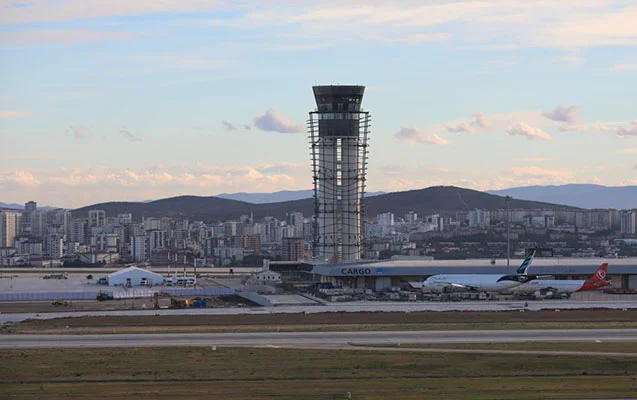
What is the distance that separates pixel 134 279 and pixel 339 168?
26049mm

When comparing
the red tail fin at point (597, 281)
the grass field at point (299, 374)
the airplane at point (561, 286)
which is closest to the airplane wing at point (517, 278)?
the airplane at point (561, 286)

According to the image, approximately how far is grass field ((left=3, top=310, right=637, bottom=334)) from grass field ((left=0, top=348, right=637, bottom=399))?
13.1 metres

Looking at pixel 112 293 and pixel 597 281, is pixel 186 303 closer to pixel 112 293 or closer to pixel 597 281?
pixel 112 293

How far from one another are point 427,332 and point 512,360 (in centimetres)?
1400

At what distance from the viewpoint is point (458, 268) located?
391 feet

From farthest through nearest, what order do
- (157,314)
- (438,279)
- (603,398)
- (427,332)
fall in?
1. (438,279)
2. (157,314)
3. (427,332)
4. (603,398)

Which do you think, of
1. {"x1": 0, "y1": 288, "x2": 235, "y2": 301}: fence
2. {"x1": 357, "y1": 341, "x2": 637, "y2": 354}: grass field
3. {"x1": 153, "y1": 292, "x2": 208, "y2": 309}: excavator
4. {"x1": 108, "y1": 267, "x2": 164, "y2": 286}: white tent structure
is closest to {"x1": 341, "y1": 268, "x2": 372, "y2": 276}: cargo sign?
{"x1": 0, "y1": 288, "x2": 235, "y2": 301}: fence

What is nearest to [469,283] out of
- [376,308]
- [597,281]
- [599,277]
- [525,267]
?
[525,267]

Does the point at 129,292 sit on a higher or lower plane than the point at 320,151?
lower

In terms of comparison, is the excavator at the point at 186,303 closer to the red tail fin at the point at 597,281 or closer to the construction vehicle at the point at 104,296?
the construction vehicle at the point at 104,296

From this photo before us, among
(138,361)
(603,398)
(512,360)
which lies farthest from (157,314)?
(603,398)

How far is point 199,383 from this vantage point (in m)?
51.8

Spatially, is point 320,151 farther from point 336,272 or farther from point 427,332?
point 427,332

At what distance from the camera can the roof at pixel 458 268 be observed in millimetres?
116750
